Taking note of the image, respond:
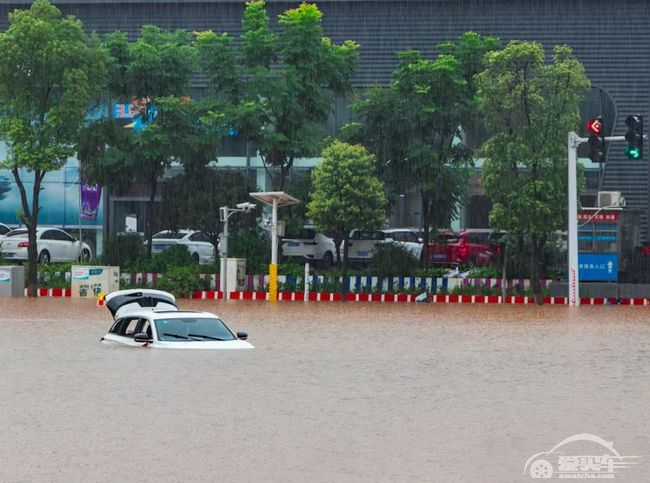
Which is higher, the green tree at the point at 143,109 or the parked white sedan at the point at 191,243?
the green tree at the point at 143,109

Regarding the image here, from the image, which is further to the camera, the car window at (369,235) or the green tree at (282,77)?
the car window at (369,235)

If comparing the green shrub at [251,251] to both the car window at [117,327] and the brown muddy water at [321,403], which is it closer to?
the brown muddy water at [321,403]

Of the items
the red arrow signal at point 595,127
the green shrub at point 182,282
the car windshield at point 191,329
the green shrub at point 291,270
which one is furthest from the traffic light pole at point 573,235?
the car windshield at point 191,329

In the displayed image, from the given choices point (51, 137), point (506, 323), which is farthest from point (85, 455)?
point (51, 137)

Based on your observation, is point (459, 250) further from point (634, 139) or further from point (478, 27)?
point (634, 139)

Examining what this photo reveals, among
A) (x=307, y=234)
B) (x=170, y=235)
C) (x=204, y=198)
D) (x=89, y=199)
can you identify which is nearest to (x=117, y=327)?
(x=204, y=198)

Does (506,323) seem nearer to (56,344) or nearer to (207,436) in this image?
(56,344)

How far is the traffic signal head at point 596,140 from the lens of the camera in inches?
1384

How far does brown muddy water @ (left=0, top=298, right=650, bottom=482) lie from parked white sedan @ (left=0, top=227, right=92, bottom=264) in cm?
1964

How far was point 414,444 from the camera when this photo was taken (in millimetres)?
14531

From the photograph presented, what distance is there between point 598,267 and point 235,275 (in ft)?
40.1

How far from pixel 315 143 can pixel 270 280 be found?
22.4ft

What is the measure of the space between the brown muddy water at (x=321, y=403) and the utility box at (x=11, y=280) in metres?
14.5

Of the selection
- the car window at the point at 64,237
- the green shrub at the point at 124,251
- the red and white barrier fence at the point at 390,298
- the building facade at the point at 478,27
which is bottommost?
the red and white barrier fence at the point at 390,298
